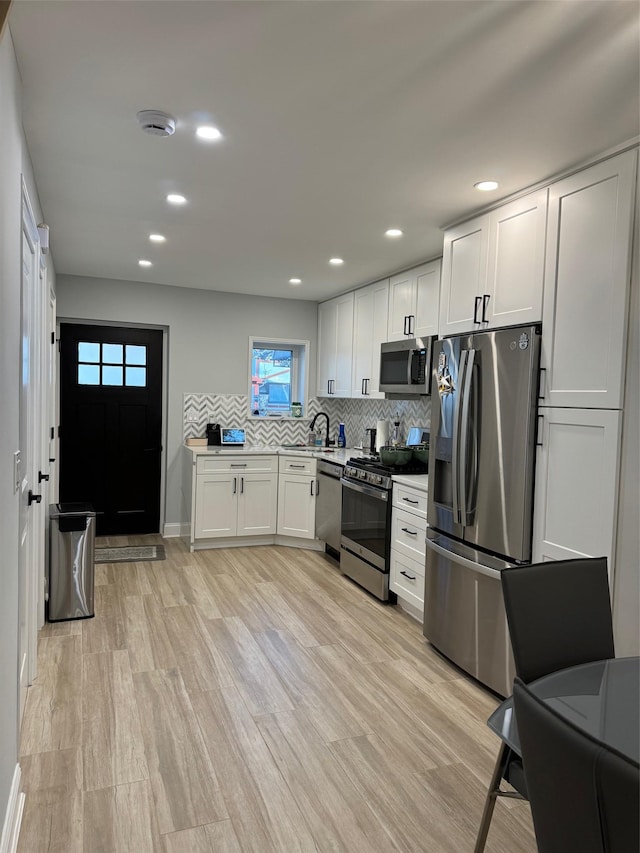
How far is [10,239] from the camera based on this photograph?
1837 mm

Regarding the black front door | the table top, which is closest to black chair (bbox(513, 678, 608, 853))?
the table top

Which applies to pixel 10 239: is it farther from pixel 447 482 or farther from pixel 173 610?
pixel 173 610

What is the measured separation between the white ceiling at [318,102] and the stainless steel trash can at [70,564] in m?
1.90

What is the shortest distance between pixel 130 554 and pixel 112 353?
197cm

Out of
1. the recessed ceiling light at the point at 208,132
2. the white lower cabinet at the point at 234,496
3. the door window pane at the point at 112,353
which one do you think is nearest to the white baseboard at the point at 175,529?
the white lower cabinet at the point at 234,496

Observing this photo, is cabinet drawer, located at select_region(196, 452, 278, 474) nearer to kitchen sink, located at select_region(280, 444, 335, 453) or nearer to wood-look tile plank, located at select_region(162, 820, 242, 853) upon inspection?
kitchen sink, located at select_region(280, 444, 335, 453)

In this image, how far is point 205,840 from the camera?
1.85 meters

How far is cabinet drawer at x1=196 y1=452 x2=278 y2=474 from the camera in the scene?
17.1 feet

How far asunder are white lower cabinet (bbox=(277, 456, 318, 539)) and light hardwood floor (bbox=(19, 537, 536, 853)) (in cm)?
142

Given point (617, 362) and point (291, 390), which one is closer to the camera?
point (617, 362)

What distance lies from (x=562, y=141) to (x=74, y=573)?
3.51m

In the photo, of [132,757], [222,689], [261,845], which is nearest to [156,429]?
[222,689]

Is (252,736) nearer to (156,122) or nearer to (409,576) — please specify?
(409,576)

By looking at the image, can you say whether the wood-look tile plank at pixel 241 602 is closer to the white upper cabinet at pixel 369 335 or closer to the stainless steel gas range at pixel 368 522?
the stainless steel gas range at pixel 368 522
